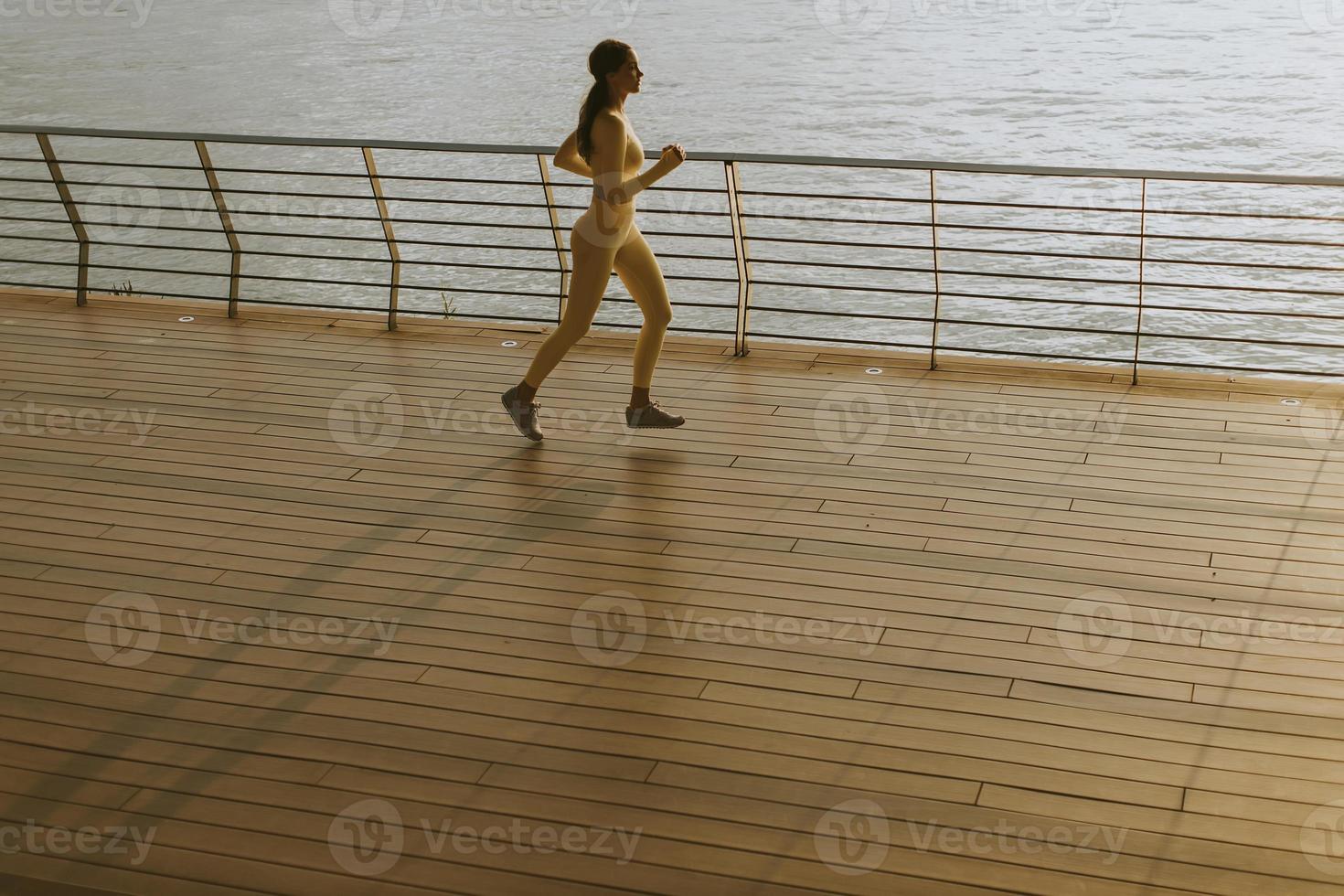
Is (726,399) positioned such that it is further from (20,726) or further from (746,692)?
(20,726)

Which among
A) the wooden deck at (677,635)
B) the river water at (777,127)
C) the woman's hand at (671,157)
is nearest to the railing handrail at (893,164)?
the woman's hand at (671,157)

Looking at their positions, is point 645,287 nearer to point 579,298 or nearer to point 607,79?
point 579,298

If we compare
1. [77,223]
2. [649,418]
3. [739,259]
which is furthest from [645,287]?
[77,223]

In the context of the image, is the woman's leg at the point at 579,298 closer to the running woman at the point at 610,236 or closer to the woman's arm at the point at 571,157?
the running woman at the point at 610,236

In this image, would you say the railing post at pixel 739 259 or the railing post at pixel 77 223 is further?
the railing post at pixel 77 223

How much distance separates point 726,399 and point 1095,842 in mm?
2856

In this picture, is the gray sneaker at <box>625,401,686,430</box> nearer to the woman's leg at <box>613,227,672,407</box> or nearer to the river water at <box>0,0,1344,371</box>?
the woman's leg at <box>613,227,672,407</box>

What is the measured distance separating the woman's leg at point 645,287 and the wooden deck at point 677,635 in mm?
428

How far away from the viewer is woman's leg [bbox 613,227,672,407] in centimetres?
470

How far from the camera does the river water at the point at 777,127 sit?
76.6 feet

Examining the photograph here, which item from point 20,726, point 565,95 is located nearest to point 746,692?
point 20,726

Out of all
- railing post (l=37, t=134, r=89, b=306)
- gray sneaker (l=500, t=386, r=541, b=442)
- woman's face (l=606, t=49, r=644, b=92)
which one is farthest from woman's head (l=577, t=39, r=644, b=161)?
railing post (l=37, t=134, r=89, b=306)

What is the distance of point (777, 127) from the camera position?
2819 cm

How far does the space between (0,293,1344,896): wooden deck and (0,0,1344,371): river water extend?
1580 centimetres
